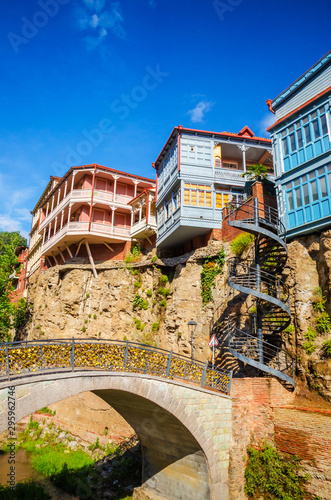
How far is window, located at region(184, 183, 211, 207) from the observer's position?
2212 cm

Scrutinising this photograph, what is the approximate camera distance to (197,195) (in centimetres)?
2234

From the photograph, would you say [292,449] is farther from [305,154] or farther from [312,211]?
[305,154]

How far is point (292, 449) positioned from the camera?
12.4m

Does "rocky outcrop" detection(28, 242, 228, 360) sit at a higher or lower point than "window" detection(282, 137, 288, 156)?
lower

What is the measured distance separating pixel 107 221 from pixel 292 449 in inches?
866

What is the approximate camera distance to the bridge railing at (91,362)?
8.99m

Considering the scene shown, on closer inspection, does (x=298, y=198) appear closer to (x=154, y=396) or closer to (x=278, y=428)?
(x=278, y=428)

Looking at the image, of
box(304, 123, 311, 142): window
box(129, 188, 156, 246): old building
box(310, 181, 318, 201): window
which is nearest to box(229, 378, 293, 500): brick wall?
box(310, 181, 318, 201): window

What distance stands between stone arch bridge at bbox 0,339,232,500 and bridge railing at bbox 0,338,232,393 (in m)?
0.02

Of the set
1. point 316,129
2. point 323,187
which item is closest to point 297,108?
point 316,129

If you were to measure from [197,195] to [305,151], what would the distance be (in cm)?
727

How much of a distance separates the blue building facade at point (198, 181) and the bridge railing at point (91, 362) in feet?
33.2

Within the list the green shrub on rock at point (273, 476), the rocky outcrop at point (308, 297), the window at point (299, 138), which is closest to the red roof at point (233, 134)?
the window at point (299, 138)

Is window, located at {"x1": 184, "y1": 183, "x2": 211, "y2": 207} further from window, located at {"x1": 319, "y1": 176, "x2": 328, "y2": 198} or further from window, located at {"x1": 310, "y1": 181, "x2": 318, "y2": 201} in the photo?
window, located at {"x1": 319, "y1": 176, "x2": 328, "y2": 198}
